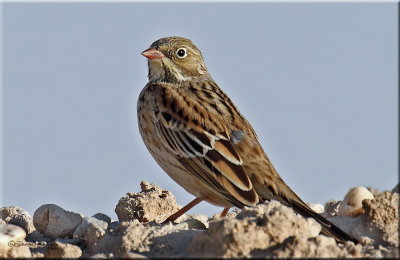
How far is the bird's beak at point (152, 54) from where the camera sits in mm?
10477

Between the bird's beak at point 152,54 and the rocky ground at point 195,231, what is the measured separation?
1.88 meters

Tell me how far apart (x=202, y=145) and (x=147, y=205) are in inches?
33.6

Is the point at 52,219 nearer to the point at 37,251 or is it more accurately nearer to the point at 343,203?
the point at 37,251

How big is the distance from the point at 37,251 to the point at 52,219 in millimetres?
681

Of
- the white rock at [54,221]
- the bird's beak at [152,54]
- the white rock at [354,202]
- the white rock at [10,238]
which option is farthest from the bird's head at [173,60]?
the white rock at [10,238]

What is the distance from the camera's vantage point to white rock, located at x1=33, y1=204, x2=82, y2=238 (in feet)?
27.3

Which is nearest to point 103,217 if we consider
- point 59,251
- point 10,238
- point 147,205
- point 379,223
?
point 147,205

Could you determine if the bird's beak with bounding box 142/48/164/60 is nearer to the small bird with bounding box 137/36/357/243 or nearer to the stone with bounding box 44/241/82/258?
the small bird with bounding box 137/36/357/243

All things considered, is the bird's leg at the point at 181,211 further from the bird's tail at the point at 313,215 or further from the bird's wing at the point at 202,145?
the bird's tail at the point at 313,215

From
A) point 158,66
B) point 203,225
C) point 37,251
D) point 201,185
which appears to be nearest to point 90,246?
point 37,251

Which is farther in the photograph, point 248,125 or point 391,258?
point 248,125

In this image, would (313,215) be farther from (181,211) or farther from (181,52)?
(181,52)

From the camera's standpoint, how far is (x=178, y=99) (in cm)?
969

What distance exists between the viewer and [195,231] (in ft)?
23.4
